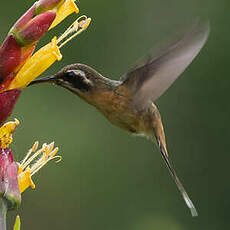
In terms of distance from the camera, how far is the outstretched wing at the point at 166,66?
286cm

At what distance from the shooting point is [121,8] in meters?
8.09

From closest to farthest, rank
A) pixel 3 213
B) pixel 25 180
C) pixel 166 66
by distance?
pixel 3 213
pixel 25 180
pixel 166 66

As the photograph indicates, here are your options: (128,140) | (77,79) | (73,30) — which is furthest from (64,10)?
(128,140)

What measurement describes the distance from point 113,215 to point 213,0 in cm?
306

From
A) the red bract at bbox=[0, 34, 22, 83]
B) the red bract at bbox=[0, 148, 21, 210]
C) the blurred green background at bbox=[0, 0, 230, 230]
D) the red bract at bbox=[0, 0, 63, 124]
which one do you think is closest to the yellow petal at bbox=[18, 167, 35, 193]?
the red bract at bbox=[0, 148, 21, 210]

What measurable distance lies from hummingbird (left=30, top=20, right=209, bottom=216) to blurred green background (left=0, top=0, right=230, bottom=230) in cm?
280

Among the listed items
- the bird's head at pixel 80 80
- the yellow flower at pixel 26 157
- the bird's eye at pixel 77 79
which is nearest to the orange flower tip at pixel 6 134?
the yellow flower at pixel 26 157

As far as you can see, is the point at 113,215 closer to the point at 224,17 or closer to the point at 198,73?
the point at 198,73

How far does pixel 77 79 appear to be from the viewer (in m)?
3.24

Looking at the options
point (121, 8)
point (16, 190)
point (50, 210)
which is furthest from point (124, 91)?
point (121, 8)

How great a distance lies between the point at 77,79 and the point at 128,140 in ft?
13.7

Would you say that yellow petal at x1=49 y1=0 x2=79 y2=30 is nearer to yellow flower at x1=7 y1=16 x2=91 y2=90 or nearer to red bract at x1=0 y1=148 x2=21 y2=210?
yellow flower at x1=7 y1=16 x2=91 y2=90

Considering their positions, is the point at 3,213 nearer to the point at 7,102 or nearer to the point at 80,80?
the point at 7,102

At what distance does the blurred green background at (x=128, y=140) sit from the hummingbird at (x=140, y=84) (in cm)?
280
